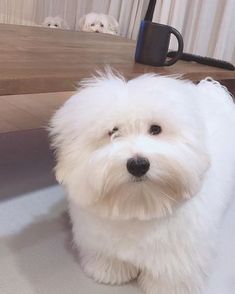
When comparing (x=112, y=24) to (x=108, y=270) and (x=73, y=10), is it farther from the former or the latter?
(x=108, y=270)

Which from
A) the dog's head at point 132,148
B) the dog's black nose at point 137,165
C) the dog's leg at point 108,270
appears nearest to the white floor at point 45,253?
the dog's leg at point 108,270

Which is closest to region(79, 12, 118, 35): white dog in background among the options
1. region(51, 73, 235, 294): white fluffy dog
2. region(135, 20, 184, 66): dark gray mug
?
region(135, 20, 184, 66): dark gray mug

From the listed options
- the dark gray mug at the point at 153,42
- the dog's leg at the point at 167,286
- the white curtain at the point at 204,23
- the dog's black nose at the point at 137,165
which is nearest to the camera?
the dog's black nose at the point at 137,165

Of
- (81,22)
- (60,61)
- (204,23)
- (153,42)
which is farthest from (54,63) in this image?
(81,22)

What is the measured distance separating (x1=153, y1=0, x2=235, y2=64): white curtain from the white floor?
141cm

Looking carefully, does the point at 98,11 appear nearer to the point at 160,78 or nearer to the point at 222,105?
the point at 222,105

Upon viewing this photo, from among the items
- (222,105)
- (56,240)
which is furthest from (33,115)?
(222,105)

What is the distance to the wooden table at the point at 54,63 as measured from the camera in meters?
0.95

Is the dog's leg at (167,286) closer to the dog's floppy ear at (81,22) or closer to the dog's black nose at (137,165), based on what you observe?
the dog's black nose at (137,165)

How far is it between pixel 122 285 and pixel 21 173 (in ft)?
2.18

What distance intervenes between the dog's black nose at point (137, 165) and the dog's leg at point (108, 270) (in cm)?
36

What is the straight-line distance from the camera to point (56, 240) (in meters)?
1.16

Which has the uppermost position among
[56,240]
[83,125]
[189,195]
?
[83,125]

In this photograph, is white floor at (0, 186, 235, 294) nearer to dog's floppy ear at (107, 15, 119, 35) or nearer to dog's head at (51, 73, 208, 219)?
dog's head at (51, 73, 208, 219)
